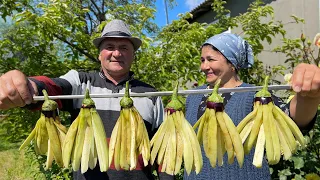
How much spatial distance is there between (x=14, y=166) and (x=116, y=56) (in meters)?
4.78

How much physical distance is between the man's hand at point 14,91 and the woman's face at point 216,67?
1108 millimetres

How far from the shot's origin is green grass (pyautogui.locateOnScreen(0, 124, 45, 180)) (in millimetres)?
4707

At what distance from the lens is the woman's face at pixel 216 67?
203 cm

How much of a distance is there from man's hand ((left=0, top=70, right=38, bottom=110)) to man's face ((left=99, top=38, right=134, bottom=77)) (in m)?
0.82

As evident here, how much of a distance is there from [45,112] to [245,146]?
631mm

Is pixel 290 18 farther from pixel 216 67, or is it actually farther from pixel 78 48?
pixel 216 67

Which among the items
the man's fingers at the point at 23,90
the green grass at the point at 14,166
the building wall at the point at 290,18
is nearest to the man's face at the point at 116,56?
the man's fingers at the point at 23,90

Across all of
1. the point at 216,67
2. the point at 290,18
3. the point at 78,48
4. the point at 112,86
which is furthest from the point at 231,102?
the point at 290,18

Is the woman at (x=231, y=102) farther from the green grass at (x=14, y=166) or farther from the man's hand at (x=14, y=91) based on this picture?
the green grass at (x=14, y=166)

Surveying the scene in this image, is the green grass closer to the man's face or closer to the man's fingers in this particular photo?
the man's face

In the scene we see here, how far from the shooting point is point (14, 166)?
5992 millimetres

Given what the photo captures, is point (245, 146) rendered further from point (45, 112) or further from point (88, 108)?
point (45, 112)

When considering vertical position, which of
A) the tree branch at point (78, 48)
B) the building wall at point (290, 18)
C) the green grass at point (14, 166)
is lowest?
the green grass at point (14, 166)

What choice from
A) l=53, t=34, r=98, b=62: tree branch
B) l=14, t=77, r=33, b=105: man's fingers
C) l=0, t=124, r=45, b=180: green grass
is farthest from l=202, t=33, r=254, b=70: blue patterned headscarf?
l=0, t=124, r=45, b=180: green grass
